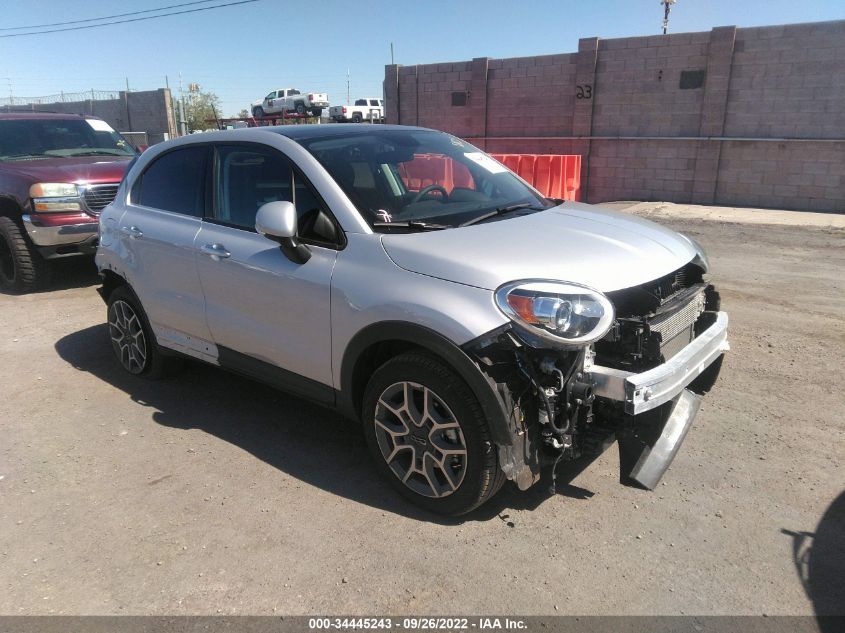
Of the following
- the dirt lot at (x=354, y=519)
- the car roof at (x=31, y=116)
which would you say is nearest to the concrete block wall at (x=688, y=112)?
the dirt lot at (x=354, y=519)

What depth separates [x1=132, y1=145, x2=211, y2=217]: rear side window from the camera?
416 cm

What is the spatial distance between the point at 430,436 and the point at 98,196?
6.25 meters

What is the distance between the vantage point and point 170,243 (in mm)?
4207

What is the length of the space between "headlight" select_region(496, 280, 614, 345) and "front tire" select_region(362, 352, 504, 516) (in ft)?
1.32

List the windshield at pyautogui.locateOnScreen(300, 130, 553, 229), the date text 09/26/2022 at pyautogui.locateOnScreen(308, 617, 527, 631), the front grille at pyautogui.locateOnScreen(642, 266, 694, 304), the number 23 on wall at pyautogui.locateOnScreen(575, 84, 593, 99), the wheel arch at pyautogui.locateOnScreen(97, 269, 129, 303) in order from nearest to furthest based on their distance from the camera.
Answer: the date text 09/26/2022 at pyautogui.locateOnScreen(308, 617, 527, 631) → the front grille at pyautogui.locateOnScreen(642, 266, 694, 304) → the windshield at pyautogui.locateOnScreen(300, 130, 553, 229) → the wheel arch at pyautogui.locateOnScreen(97, 269, 129, 303) → the number 23 on wall at pyautogui.locateOnScreen(575, 84, 593, 99)

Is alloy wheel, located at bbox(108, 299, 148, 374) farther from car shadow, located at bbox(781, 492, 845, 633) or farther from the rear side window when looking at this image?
car shadow, located at bbox(781, 492, 845, 633)

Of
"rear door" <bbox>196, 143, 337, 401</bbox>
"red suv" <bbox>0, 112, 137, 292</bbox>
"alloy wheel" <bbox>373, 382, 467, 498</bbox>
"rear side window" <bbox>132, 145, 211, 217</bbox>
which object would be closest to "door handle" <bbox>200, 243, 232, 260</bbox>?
"rear door" <bbox>196, 143, 337, 401</bbox>

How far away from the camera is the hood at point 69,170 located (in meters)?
7.40

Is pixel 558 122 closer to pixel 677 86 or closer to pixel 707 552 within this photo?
pixel 677 86

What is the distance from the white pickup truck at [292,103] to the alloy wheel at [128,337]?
31432 mm

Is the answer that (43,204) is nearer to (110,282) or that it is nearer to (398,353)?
(110,282)

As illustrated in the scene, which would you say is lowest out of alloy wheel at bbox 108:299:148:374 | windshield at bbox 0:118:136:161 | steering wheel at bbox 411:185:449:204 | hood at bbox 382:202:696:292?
alloy wheel at bbox 108:299:148:374

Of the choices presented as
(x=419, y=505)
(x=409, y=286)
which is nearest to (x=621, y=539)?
(x=419, y=505)

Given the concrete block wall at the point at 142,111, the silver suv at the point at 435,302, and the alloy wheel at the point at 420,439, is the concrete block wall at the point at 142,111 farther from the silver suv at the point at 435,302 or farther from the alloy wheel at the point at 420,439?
the alloy wheel at the point at 420,439
